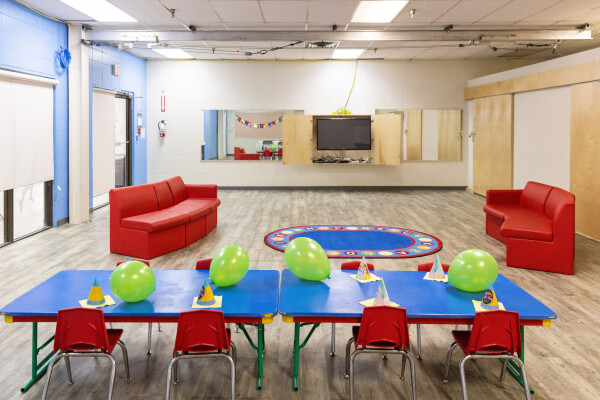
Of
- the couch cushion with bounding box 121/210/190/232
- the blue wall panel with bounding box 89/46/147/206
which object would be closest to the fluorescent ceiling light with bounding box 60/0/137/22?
the blue wall panel with bounding box 89/46/147/206

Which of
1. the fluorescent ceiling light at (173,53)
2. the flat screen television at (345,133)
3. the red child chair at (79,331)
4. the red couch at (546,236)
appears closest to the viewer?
the red child chair at (79,331)

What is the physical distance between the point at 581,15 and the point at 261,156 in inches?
303

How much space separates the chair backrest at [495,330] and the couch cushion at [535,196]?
461cm

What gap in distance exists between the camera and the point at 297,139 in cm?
1226

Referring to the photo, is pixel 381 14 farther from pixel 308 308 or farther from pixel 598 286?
pixel 308 308

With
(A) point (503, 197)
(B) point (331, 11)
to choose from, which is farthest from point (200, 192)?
(A) point (503, 197)

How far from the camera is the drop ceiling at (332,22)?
7535 mm

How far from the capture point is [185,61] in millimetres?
12758

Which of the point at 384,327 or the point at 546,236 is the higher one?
the point at 546,236

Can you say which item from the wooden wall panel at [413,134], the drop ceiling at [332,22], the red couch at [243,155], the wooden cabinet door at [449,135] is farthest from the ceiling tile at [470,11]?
the red couch at [243,155]

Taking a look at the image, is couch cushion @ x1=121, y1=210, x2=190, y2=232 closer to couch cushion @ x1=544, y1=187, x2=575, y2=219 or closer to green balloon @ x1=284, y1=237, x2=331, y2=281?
green balloon @ x1=284, y1=237, x2=331, y2=281

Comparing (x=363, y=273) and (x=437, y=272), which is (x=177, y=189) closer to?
(x=363, y=273)

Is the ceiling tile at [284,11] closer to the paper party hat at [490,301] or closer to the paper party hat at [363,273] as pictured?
the paper party hat at [363,273]

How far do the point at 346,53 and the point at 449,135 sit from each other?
337 cm
